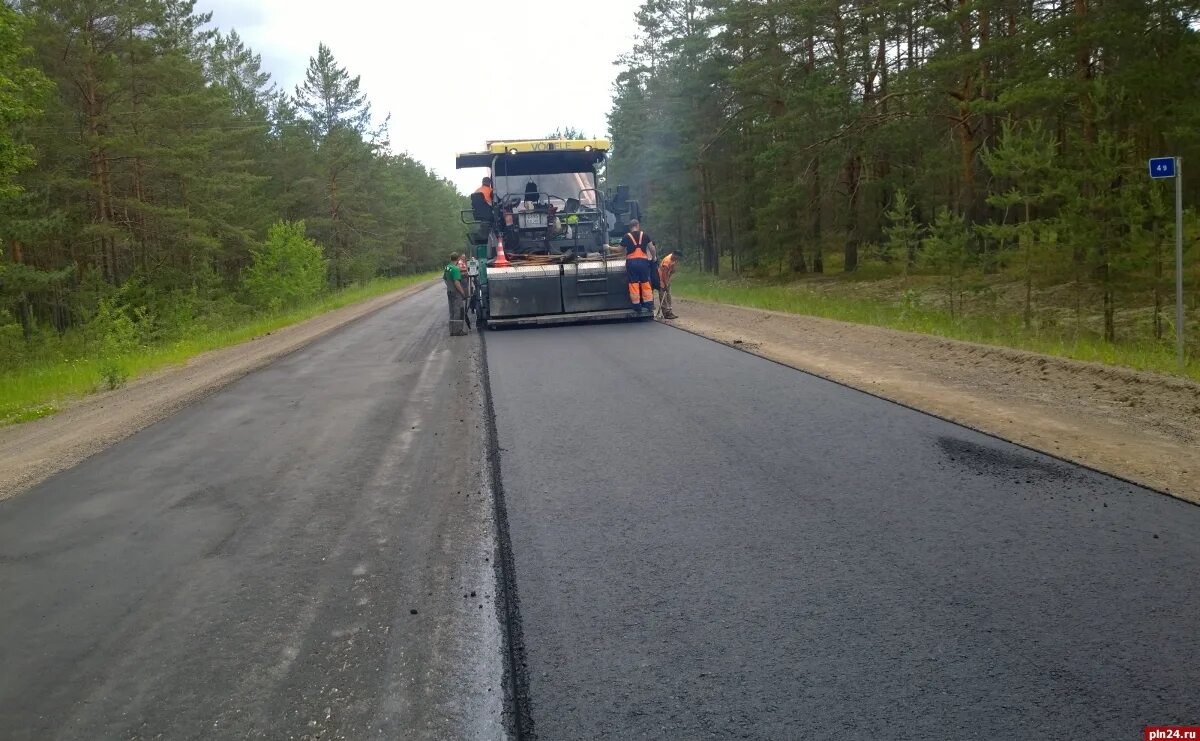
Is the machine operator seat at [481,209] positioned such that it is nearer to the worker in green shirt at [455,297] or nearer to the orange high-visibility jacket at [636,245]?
the worker in green shirt at [455,297]

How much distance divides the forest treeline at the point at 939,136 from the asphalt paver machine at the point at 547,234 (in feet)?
25.7

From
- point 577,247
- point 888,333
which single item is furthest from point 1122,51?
point 577,247

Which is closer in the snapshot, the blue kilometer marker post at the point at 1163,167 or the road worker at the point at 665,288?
the blue kilometer marker post at the point at 1163,167

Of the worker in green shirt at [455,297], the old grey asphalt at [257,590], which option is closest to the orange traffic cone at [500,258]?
the worker in green shirt at [455,297]

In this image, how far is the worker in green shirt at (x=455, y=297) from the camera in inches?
760

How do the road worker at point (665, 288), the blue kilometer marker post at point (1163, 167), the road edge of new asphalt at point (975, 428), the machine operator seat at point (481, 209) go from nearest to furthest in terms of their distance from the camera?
the road edge of new asphalt at point (975, 428), the blue kilometer marker post at point (1163, 167), the machine operator seat at point (481, 209), the road worker at point (665, 288)

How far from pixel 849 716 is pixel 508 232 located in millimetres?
17832

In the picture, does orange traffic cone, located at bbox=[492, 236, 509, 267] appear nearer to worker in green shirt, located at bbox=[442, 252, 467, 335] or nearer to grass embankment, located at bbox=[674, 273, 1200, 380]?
worker in green shirt, located at bbox=[442, 252, 467, 335]

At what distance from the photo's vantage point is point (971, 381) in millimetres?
10266

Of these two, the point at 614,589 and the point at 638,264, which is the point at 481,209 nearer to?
the point at 638,264

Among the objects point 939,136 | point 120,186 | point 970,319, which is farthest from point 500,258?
point 939,136

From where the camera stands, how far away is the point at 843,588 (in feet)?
13.5

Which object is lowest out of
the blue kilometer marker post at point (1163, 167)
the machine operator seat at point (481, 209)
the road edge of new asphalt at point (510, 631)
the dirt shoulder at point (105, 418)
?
the road edge of new asphalt at point (510, 631)

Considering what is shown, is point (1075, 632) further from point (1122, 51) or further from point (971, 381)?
point (1122, 51)
